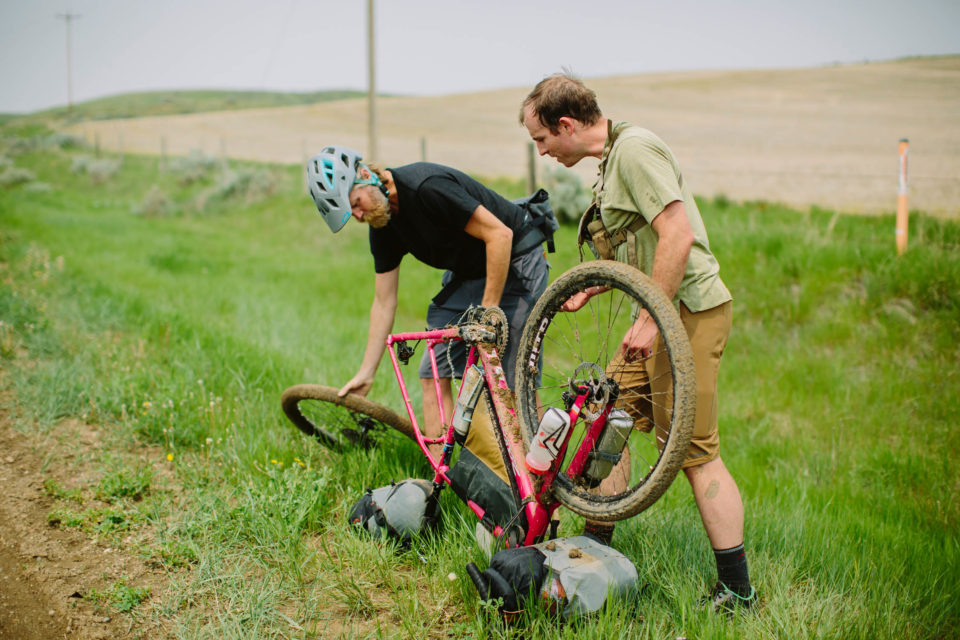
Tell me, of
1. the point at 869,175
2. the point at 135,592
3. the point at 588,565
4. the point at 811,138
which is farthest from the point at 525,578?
the point at 811,138

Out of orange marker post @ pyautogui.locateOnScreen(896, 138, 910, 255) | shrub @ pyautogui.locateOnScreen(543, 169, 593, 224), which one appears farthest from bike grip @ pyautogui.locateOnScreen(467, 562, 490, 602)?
shrub @ pyautogui.locateOnScreen(543, 169, 593, 224)

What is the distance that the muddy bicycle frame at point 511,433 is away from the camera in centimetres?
282

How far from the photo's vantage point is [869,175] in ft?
52.3

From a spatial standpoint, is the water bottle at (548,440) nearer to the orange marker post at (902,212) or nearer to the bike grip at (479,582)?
the bike grip at (479,582)

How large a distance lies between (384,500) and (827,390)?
416 cm

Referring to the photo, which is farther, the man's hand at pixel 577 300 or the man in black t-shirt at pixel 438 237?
the man in black t-shirt at pixel 438 237

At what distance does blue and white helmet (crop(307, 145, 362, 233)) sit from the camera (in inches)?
133

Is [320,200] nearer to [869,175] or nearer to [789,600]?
[789,600]

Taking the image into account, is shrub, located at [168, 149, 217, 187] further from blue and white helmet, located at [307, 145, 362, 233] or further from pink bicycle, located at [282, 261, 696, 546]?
pink bicycle, located at [282, 261, 696, 546]

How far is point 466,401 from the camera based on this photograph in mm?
3393

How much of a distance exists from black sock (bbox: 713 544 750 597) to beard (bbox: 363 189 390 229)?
2.29 metres

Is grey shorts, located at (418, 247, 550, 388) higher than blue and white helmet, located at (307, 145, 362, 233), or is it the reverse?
blue and white helmet, located at (307, 145, 362, 233)

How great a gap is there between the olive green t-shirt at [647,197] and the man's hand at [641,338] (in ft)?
0.76

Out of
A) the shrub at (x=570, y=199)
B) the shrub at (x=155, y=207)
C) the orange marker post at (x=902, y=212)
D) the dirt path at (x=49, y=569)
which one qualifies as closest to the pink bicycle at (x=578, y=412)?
the dirt path at (x=49, y=569)
